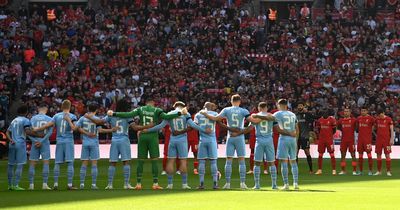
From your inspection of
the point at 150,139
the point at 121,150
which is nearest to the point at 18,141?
the point at 121,150

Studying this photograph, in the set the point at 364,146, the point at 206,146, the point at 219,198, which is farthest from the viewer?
the point at 364,146

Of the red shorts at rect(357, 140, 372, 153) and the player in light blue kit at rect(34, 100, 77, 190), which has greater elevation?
the player in light blue kit at rect(34, 100, 77, 190)

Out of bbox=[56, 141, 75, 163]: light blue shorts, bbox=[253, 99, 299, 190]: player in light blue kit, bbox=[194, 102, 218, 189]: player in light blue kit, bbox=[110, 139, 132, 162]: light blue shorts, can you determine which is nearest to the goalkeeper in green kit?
bbox=[110, 139, 132, 162]: light blue shorts

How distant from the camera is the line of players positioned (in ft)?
81.2

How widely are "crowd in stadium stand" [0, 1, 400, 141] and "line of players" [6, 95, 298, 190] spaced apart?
20.3 meters

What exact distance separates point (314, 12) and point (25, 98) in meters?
17.0

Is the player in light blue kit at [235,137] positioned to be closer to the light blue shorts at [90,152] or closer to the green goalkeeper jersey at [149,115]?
the green goalkeeper jersey at [149,115]

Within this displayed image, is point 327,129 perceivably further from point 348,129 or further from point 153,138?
point 153,138

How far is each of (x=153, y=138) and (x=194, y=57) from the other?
88.5 ft

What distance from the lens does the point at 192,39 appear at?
52469 millimetres

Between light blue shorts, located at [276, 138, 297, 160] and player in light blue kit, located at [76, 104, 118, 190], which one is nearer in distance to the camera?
light blue shorts, located at [276, 138, 297, 160]

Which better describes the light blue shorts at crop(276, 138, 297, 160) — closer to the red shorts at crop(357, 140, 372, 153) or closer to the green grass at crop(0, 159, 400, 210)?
the green grass at crop(0, 159, 400, 210)

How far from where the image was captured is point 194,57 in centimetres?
5162

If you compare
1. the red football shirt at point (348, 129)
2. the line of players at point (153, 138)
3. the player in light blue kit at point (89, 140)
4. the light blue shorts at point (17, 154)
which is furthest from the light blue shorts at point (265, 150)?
the red football shirt at point (348, 129)
